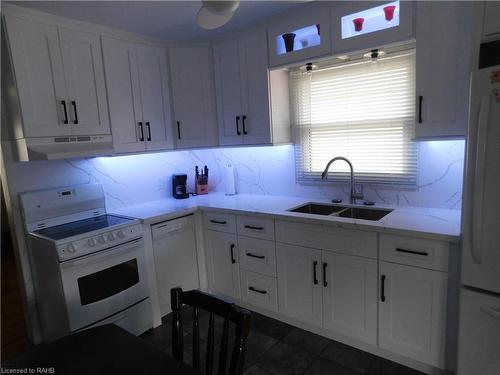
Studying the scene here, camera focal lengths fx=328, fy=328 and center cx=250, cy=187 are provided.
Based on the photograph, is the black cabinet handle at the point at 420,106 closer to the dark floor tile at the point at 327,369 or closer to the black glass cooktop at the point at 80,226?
the dark floor tile at the point at 327,369

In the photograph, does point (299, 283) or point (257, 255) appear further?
point (257, 255)

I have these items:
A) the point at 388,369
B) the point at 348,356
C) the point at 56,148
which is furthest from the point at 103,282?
the point at 388,369

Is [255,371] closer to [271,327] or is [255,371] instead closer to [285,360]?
[285,360]

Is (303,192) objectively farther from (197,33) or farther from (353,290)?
(197,33)

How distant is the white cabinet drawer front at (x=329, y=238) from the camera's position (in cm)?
210

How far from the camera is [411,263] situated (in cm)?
194

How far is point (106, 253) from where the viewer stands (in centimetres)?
229

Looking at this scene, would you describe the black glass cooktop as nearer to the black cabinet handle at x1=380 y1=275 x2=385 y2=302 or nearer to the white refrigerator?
the black cabinet handle at x1=380 y1=275 x2=385 y2=302

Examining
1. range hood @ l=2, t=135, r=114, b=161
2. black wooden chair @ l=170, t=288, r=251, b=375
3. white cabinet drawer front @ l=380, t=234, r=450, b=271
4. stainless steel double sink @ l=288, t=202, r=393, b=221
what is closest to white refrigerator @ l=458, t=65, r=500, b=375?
white cabinet drawer front @ l=380, t=234, r=450, b=271

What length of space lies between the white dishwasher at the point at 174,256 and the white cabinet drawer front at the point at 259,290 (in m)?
0.51

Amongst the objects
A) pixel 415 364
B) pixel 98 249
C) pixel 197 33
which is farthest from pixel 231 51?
pixel 415 364

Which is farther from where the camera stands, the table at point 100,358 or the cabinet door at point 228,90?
the cabinet door at point 228,90

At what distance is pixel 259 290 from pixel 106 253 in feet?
4.01

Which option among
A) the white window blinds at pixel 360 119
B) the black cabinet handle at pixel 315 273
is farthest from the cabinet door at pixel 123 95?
the black cabinet handle at pixel 315 273
